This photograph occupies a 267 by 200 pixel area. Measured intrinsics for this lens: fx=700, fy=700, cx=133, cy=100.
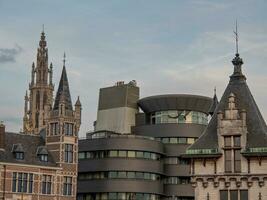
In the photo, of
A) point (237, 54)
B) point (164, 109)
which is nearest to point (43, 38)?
point (164, 109)

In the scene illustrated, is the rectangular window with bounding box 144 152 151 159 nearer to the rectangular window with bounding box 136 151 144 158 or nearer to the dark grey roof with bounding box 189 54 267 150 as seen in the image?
the rectangular window with bounding box 136 151 144 158

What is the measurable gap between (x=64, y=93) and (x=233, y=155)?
189 ft

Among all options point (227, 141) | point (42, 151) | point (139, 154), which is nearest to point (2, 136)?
point (42, 151)

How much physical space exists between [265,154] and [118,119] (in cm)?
9229

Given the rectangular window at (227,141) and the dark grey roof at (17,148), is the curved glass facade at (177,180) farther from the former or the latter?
the rectangular window at (227,141)

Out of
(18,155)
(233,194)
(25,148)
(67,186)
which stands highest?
(25,148)

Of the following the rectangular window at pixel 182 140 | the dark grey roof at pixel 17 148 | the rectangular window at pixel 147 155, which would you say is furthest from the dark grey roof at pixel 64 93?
the rectangular window at pixel 182 140

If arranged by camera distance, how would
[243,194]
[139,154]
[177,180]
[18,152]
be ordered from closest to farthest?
1. [243,194]
2. [18,152]
3. [139,154]
4. [177,180]

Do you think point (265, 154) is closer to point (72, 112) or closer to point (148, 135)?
point (72, 112)

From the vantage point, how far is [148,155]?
122625mm

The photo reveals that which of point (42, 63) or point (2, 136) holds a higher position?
point (42, 63)

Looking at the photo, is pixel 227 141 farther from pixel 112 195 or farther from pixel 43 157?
pixel 112 195

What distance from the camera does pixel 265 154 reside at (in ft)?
146

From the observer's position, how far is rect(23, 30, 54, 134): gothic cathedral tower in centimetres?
17188
